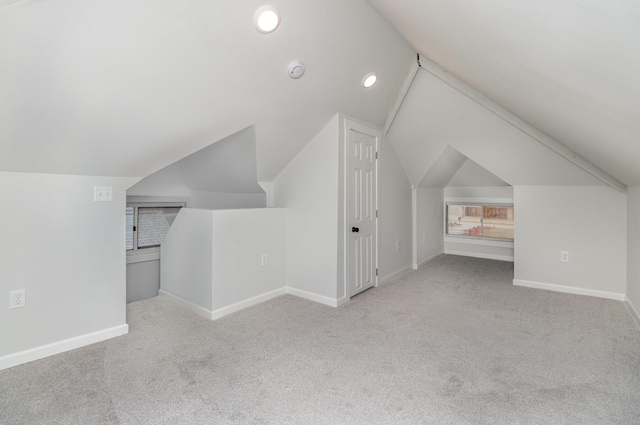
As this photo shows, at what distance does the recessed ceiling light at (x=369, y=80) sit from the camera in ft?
10.6

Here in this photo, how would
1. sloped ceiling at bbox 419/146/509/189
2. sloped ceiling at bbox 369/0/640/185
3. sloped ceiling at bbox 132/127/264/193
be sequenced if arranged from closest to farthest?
sloped ceiling at bbox 369/0/640/185, sloped ceiling at bbox 132/127/264/193, sloped ceiling at bbox 419/146/509/189

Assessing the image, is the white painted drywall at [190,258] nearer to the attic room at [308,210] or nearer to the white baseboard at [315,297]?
the attic room at [308,210]

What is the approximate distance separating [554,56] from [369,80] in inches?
79.3

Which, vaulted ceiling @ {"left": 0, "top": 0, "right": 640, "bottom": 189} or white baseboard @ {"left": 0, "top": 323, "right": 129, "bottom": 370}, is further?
white baseboard @ {"left": 0, "top": 323, "right": 129, "bottom": 370}

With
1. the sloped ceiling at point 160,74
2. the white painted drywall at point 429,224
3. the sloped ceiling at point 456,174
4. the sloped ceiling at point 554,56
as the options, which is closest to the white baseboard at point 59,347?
the sloped ceiling at point 160,74

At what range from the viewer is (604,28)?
3.39 ft

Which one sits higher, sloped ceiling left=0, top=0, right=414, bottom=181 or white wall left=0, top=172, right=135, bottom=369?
sloped ceiling left=0, top=0, right=414, bottom=181

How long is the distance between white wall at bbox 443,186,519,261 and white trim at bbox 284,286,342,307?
11.0ft

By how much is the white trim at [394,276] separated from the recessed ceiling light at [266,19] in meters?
3.02

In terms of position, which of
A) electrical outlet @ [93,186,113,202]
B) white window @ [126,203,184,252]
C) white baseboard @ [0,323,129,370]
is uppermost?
electrical outlet @ [93,186,113,202]

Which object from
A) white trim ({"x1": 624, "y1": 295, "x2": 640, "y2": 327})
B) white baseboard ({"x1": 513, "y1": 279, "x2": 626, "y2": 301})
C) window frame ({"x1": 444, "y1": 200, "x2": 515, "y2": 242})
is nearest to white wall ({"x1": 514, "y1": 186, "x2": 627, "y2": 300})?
white baseboard ({"x1": 513, "y1": 279, "x2": 626, "y2": 301})

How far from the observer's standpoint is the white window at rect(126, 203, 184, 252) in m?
4.15

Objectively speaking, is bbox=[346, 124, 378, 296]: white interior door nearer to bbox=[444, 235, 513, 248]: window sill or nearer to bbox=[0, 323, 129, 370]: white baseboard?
bbox=[0, 323, 129, 370]: white baseboard

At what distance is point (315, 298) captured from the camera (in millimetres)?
3523
